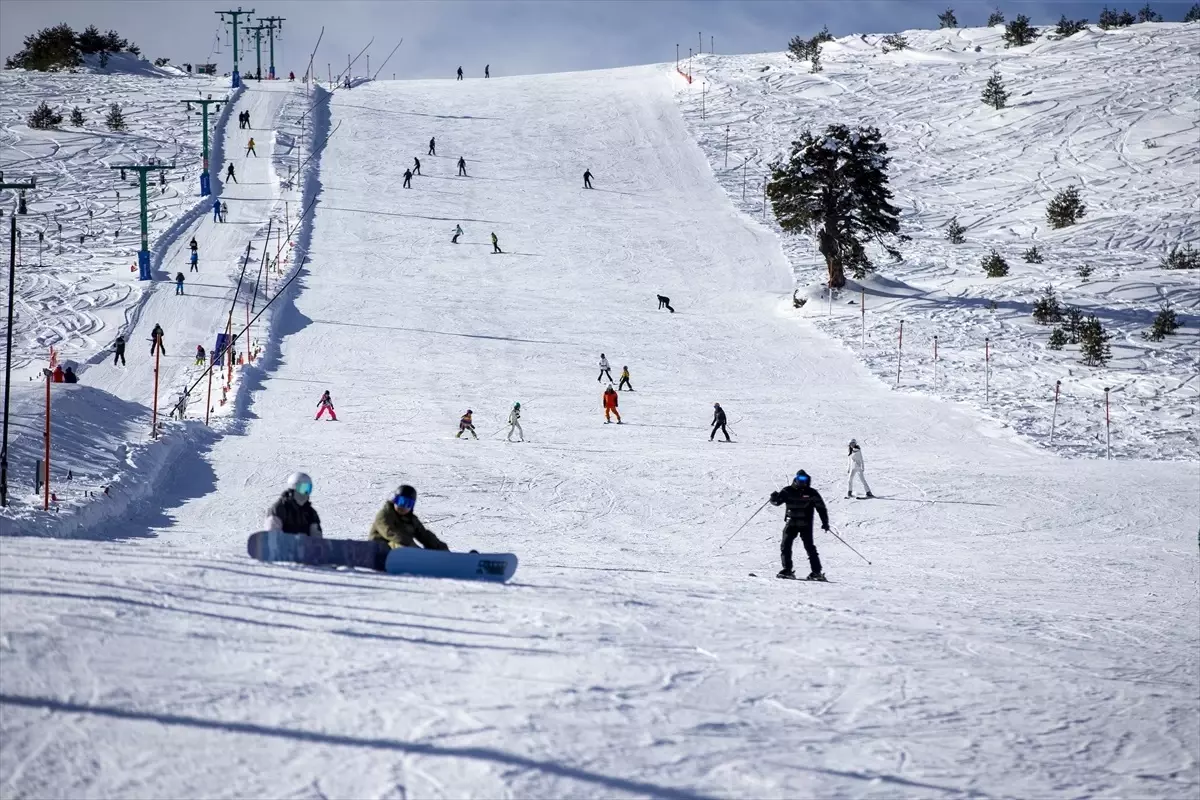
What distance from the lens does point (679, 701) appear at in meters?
7.05

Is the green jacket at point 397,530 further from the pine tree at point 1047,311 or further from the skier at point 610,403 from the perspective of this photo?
the pine tree at point 1047,311

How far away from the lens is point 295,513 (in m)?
10.2

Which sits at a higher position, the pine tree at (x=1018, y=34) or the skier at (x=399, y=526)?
the pine tree at (x=1018, y=34)

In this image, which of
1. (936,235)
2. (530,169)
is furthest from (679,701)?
(530,169)

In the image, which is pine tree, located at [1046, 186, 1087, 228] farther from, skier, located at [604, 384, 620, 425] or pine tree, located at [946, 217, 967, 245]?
skier, located at [604, 384, 620, 425]

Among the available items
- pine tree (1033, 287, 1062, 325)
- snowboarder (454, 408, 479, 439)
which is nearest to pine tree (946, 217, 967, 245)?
pine tree (1033, 287, 1062, 325)

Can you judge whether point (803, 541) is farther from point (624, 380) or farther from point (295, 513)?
point (624, 380)

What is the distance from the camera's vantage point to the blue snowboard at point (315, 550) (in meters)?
9.66

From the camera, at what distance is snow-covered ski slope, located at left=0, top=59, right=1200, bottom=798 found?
605 cm

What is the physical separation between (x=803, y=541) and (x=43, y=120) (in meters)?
56.2

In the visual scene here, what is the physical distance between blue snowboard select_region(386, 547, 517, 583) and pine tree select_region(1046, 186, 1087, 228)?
143 ft

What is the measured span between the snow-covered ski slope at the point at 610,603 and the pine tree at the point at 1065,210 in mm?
17627

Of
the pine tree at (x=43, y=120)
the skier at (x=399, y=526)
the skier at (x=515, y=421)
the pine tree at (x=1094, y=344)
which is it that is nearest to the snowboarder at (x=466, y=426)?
the skier at (x=515, y=421)

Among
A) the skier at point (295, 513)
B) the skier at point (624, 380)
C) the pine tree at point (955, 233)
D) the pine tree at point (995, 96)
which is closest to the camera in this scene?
the skier at point (295, 513)
